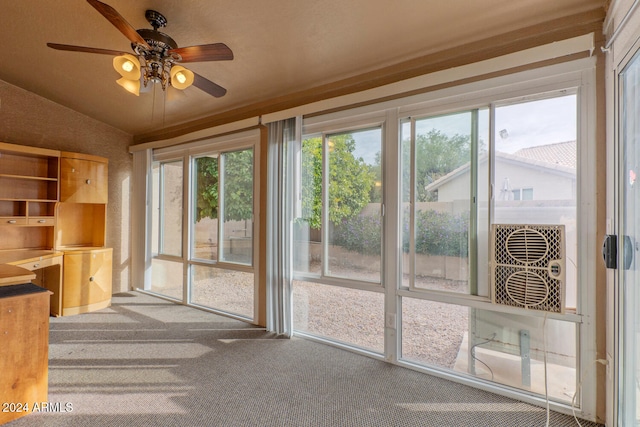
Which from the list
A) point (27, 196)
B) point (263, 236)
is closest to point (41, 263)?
point (27, 196)

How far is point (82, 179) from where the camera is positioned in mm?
4203

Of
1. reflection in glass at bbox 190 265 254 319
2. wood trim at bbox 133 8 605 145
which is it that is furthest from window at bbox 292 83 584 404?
reflection in glass at bbox 190 265 254 319

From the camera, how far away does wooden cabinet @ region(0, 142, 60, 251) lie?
12.4ft

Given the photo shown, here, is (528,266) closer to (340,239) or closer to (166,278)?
(340,239)

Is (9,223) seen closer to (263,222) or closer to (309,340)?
(263,222)

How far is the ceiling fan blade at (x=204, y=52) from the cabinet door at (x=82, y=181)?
3044 millimetres

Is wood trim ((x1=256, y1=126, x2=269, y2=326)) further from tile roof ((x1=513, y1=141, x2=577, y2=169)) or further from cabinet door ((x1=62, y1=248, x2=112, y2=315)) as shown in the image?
tile roof ((x1=513, y1=141, x2=577, y2=169))

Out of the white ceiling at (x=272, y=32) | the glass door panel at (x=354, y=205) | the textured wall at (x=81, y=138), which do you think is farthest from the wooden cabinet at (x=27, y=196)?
the glass door panel at (x=354, y=205)

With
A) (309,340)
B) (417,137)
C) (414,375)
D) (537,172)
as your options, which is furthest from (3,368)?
(537,172)

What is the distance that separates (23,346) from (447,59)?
3531 mm

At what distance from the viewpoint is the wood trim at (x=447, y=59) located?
2076mm

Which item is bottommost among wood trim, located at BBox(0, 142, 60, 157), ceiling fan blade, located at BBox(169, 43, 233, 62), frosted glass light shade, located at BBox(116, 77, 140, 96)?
wood trim, located at BBox(0, 142, 60, 157)

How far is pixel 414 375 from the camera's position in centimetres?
260

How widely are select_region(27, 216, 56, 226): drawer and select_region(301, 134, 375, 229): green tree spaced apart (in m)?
3.28
